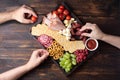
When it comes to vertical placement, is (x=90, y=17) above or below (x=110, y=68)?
above

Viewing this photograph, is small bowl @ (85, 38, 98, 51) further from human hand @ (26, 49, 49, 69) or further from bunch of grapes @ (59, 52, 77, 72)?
→ human hand @ (26, 49, 49, 69)

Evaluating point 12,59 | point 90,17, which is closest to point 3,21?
point 12,59

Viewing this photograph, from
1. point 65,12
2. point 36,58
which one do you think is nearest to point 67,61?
point 36,58

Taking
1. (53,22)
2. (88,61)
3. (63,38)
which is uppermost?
(53,22)

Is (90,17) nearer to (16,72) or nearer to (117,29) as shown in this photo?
(117,29)

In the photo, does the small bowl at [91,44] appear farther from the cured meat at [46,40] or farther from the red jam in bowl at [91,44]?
the cured meat at [46,40]

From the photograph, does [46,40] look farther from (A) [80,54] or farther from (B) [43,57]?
(A) [80,54]

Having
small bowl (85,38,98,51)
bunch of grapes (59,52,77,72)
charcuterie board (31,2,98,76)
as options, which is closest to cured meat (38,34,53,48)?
charcuterie board (31,2,98,76)
